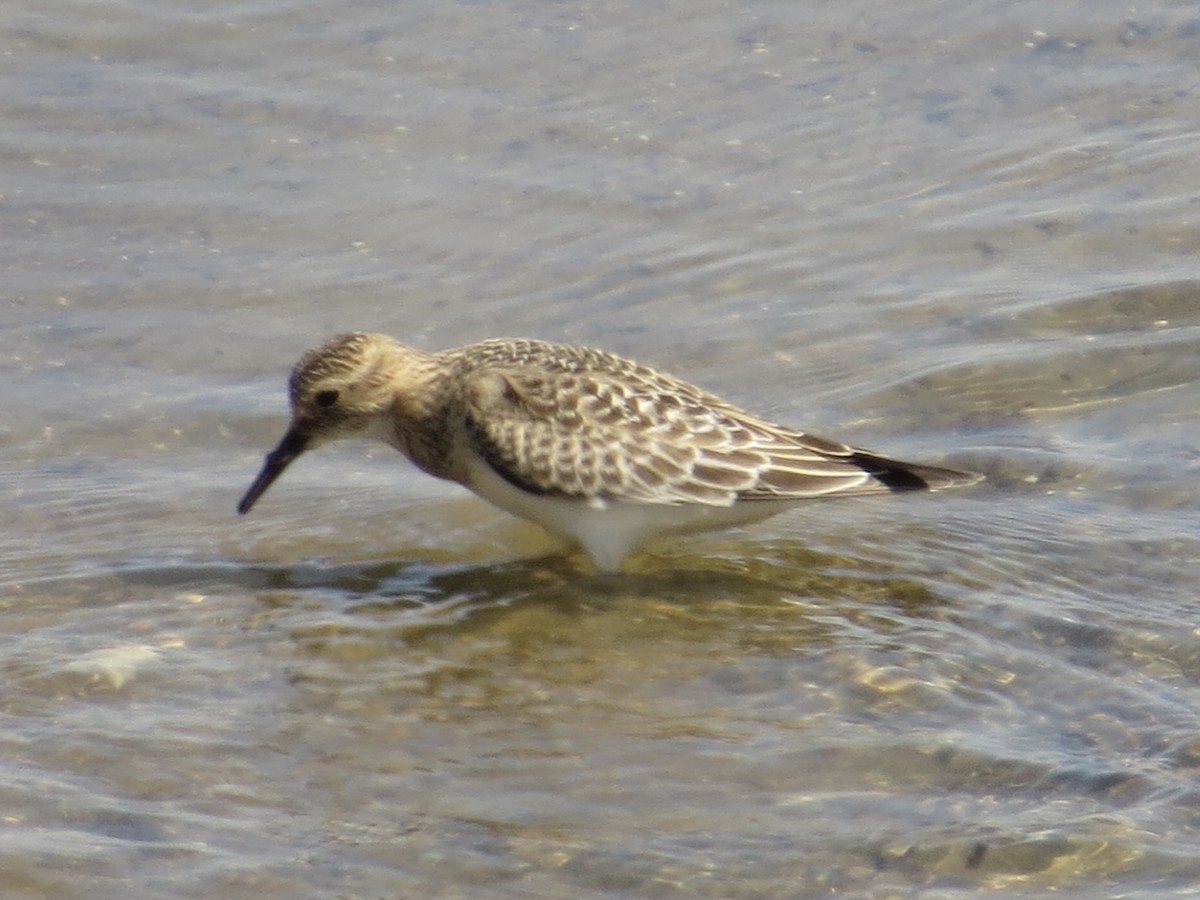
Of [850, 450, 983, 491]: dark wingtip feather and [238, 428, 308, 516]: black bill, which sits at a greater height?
[238, 428, 308, 516]: black bill

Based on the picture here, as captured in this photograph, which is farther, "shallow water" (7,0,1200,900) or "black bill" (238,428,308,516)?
"black bill" (238,428,308,516)

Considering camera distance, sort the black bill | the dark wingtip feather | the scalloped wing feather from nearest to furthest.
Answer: the dark wingtip feather
the scalloped wing feather
the black bill

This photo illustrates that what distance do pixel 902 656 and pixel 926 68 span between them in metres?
5.71

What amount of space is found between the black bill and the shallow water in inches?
6.2

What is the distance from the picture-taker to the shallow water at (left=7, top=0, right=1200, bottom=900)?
19.8 feet

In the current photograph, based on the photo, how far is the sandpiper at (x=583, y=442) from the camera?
26.0 feet

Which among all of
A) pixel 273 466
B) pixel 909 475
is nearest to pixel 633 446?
pixel 909 475

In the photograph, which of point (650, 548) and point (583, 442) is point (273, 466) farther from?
point (650, 548)

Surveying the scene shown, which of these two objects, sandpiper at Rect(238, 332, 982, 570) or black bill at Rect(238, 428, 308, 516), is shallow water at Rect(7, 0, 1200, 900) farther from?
sandpiper at Rect(238, 332, 982, 570)

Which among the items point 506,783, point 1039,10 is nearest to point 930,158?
point 1039,10

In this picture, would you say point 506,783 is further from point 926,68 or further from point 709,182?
point 926,68

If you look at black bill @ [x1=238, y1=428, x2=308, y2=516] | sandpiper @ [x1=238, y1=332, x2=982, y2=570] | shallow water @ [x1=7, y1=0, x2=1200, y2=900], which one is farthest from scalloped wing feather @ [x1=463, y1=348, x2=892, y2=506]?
black bill @ [x1=238, y1=428, x2=308, y2=516]

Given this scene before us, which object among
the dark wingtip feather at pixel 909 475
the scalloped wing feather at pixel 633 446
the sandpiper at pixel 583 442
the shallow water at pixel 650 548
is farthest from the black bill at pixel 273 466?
the dark wingtip feather at pixel 909 475

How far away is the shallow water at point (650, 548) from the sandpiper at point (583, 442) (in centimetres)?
28
